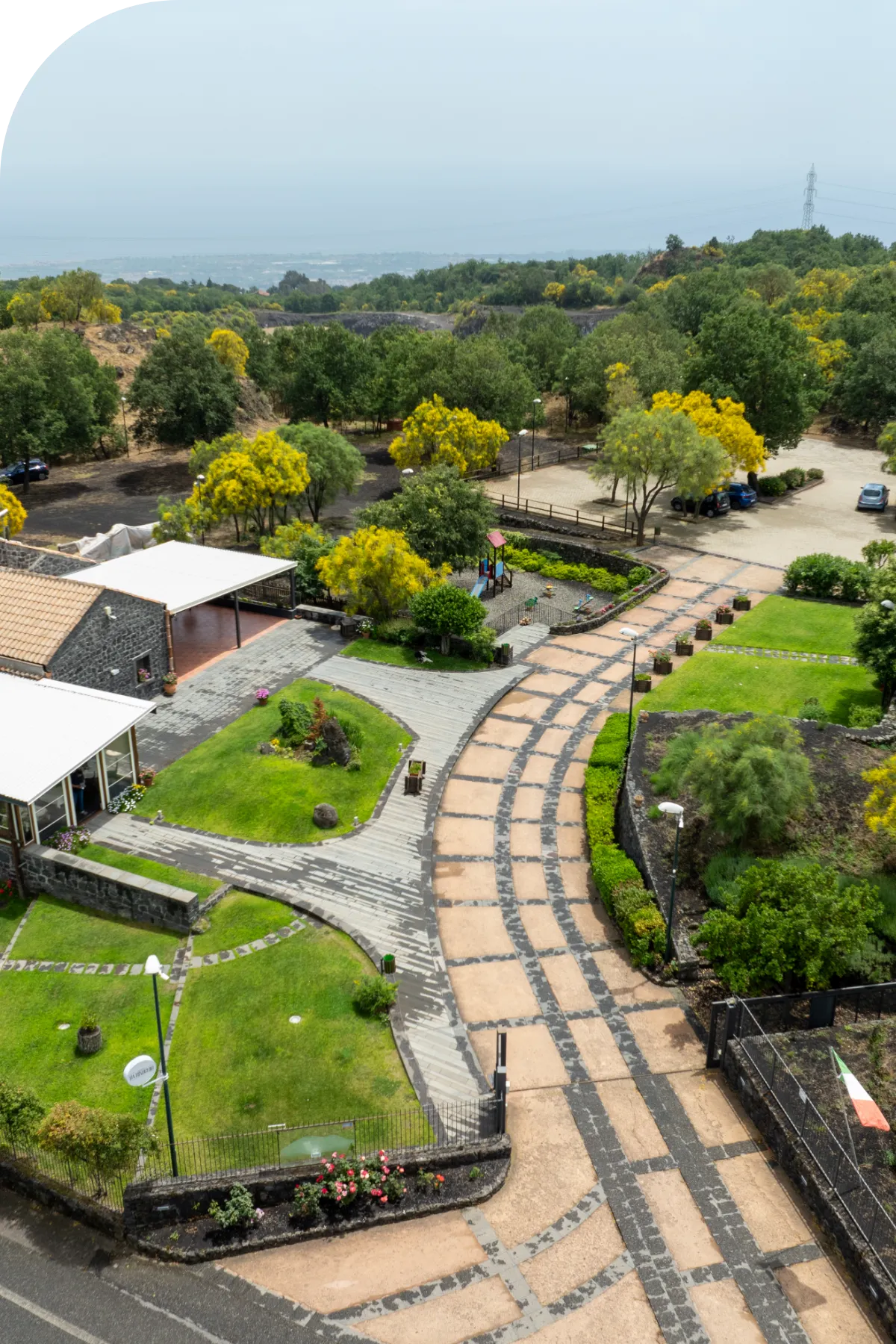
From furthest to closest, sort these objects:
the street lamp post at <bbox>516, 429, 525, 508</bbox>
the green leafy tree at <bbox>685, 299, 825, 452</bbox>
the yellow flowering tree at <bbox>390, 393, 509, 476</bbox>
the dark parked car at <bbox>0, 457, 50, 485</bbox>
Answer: the dark parked car at <bbox>0, 457, 50, 485</bbox>
the green leafy tree at <bbox>685, 299, 825, 452</bbox>
the street lamp post at <bbox>516, 429, 525, 508</bbox>
the yellow flowering tree at <bbox>390, 393, 509, 476</bbox>

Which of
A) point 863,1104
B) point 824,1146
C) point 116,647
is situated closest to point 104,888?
point 116,647

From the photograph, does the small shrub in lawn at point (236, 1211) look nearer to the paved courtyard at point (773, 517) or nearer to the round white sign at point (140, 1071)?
the round white sign at point (140, 1071)

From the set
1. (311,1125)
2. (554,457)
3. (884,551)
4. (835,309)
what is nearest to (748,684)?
(884,551)

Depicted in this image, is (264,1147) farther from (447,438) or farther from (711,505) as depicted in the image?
(711,505)

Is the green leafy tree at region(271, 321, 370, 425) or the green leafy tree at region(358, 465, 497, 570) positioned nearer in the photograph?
the green leafy tree at region(358, 465, 497, 570)

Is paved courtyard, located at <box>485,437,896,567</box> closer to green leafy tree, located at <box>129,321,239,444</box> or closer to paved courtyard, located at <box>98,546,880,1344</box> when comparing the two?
green leafy tree, located at <box>129,321,239,444</box>

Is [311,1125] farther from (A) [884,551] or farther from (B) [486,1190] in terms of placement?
(A) [884,551]

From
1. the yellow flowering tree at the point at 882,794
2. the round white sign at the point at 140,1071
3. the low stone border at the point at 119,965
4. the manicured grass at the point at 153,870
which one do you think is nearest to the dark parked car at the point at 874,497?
the yellow flowering tree at the point at 882,794

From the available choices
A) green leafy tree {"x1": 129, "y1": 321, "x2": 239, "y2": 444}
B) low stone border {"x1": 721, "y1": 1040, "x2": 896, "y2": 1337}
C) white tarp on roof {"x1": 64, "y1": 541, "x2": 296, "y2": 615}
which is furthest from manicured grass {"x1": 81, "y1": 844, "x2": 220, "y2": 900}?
green leafy tree {"x1": 129, "y1": 321, "x2": 239, "y2": 444}
